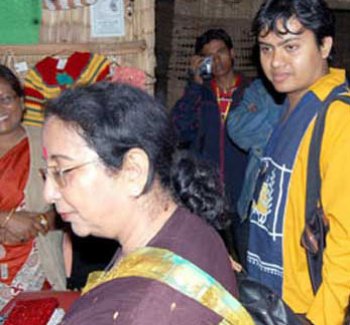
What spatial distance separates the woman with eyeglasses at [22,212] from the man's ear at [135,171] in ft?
4.80

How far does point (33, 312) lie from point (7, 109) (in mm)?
1073

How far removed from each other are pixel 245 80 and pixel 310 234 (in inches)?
71.4

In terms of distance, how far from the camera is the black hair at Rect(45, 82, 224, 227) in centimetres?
121

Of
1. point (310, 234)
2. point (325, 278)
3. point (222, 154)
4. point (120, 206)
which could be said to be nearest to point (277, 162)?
point (310, 234)

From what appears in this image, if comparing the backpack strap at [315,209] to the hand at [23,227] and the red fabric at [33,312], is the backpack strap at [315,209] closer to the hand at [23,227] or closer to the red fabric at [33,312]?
the red fabric at [33,312]

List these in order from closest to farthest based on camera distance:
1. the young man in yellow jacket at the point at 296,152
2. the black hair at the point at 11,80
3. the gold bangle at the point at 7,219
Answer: the young man in yellow jacket at the point at 296,152 < the gold bangle at the point at 7,219 < the black hair at the point at 11,80

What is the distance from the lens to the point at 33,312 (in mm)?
1864

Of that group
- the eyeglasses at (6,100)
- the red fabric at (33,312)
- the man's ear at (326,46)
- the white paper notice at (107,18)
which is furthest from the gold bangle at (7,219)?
the man's ear at (326,46)

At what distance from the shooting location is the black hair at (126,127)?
121cm

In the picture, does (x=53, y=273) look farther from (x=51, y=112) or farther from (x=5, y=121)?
(x=51, y=112)

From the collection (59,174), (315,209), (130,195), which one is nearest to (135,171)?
(130,195)

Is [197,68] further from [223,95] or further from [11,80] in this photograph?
[11,80]

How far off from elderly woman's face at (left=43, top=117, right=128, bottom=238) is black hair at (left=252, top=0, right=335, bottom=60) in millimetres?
913

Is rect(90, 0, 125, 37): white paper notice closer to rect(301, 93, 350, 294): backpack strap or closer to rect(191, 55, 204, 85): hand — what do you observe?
rect(191, 55, 204, 85): hand
